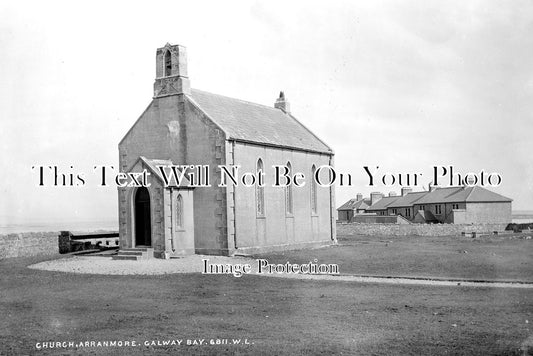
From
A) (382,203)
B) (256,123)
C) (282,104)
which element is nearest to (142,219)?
(256,123)

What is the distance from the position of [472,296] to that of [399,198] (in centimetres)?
8241

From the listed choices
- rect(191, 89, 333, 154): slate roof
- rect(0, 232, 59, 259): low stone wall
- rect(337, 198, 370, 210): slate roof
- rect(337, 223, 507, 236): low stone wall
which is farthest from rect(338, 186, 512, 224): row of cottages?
rect(0, 232, 59, 259): low stone wall

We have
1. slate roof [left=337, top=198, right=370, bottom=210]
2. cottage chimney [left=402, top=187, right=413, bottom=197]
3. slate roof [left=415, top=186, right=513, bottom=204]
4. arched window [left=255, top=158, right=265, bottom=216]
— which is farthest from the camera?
slate roof [left=337, top=198, right=370, bottom=210]

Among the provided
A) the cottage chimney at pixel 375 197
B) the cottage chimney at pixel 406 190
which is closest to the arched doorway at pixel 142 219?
Result: the cottage chimney at pixel 406 190

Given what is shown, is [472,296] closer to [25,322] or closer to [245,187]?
[25,322]

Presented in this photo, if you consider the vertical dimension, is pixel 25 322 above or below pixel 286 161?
below

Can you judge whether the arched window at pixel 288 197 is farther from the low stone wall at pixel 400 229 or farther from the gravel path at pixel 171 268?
the low stone wall at pixel 400 229

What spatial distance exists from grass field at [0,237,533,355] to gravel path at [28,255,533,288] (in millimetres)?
1258

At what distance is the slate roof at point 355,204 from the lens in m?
109

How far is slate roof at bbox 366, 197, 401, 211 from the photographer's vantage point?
328 ft

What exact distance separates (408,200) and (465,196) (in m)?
13.8

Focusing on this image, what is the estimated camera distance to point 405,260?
29.0m

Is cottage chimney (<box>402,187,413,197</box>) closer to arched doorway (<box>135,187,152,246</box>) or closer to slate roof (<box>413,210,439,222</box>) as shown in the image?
slate roof (<box>413,210,439,222</box>)

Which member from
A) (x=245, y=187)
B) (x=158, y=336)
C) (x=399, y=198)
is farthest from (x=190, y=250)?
(x=399, y=198)
